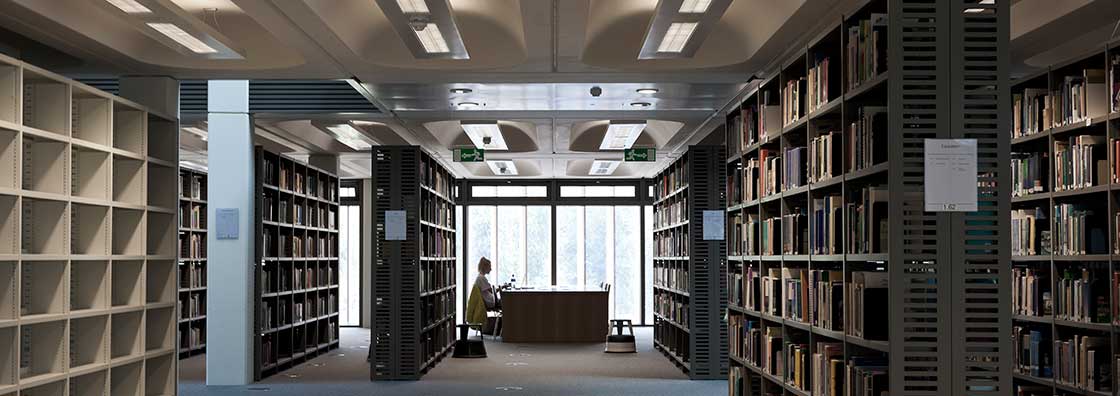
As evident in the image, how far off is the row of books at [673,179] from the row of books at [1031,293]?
5296 millimetres

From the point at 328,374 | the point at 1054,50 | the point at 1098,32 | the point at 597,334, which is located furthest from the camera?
the point at 597,334

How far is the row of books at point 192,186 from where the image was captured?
15.7 m

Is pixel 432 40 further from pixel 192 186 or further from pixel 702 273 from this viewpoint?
pixel 192 186

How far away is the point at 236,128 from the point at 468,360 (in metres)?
4.75

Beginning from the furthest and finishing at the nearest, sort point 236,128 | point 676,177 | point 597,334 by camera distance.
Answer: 1. point 597,334
2. point 676,177
3. point 236,128

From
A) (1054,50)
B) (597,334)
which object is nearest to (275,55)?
(1054,50)

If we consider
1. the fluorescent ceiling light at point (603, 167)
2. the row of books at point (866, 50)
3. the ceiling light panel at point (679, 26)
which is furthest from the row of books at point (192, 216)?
the row of books at point (866, 50)

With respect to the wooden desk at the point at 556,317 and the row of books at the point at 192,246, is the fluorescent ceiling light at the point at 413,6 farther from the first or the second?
the wooden desk at the point at 556,317

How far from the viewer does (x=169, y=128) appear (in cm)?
909

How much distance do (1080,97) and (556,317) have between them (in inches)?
465

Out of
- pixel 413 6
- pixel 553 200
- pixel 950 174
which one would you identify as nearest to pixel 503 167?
pixel 553 200

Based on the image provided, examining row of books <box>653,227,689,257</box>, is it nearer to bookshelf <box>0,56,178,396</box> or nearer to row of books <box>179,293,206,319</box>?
bookshelf <box>0,56,178,396</box>

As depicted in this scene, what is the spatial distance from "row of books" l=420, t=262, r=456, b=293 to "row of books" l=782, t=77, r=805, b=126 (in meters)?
6.74

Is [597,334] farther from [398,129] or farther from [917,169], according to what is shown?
[917,169]
